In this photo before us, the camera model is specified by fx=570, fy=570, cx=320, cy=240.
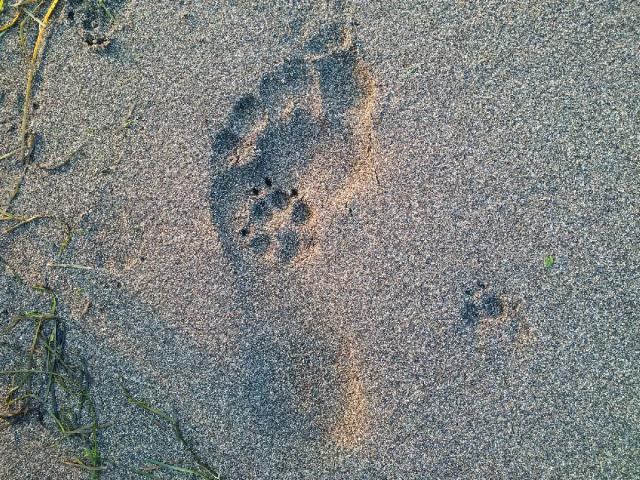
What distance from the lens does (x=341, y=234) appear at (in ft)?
5.44

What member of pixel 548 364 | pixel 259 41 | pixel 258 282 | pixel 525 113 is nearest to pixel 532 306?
pixel 548 364

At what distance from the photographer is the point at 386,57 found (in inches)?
65.7

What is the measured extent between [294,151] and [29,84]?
839 mm

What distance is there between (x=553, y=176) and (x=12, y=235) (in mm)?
1610

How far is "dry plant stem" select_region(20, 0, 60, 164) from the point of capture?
5.70 feet

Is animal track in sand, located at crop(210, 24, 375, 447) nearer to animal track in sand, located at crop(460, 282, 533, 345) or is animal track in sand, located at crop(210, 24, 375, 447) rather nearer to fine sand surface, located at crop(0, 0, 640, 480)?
fine sand surface, located at crop(0, 0, 640, 480)

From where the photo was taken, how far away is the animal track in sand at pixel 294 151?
66.2 inches

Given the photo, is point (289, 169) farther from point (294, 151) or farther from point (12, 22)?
point (12, 22)

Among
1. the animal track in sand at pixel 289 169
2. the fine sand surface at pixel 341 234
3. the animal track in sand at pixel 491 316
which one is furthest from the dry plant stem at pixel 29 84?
the animal track in sand at pixel 491 316

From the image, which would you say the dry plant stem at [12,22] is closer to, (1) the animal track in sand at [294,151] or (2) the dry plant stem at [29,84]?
(2) the dry plant stem at [29,84]

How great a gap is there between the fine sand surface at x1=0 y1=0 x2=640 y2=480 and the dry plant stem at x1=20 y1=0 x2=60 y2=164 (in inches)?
1.0

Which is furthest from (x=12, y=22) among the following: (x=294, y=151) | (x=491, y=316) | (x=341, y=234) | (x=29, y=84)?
(x=491, y=316)

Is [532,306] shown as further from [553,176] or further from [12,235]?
[12,235]

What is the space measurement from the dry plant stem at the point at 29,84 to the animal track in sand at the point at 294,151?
59 cm
